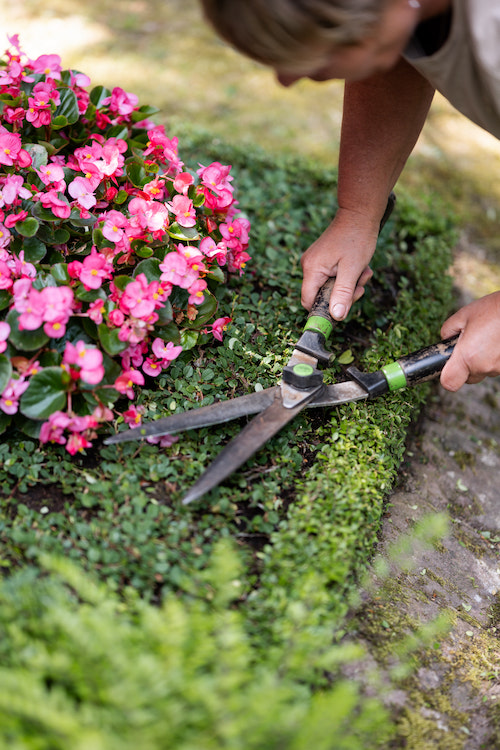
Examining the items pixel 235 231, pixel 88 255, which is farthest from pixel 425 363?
pixel 88 255

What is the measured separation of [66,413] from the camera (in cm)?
169

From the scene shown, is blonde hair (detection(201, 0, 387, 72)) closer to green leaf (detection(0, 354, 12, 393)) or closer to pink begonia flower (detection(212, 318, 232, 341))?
pink begonia flower (detection(212, 318, 232, 341))

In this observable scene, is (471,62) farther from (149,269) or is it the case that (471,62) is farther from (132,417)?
(132,417)

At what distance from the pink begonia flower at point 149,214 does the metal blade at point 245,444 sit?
0.64 metres

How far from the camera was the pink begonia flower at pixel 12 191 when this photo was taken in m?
1.85

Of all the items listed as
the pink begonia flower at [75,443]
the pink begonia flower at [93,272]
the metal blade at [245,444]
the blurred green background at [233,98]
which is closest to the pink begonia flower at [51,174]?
the pink begonia flower at [93,272]

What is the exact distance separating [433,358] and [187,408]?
0.80 m

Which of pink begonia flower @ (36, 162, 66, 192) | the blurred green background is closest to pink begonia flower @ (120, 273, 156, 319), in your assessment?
pink begonia flower @ (36, 162, 66, 192)

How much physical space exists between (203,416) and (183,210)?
27.2 inches

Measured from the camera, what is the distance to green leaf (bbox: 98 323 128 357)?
1.70 meters

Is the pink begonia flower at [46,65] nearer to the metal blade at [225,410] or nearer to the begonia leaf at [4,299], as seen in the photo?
the begonia leaf at [4,299]

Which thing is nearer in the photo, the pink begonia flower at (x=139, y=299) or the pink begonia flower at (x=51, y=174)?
the pink begonia flower at (x=139, y=299)

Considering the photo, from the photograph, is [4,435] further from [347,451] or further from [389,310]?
[389,310]

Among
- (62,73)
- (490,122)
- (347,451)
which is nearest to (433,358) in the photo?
(347,451)
